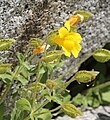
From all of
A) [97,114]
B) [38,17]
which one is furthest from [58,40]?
[97,114]

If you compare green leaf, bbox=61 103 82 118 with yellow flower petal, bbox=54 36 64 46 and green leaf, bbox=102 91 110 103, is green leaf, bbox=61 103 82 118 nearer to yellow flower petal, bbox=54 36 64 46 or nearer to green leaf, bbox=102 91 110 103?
yellow flower petal, bbox=54 36 64 46

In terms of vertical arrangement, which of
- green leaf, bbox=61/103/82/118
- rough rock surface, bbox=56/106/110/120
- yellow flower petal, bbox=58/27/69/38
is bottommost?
rough rock surface, bbox=56/106/110/120

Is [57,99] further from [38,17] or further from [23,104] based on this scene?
[38,17]

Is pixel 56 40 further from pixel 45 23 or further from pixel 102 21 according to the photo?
pixel 102 21

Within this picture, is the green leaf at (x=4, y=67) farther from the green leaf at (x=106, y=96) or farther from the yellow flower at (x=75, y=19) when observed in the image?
the green leaf at (x=106, y=96)

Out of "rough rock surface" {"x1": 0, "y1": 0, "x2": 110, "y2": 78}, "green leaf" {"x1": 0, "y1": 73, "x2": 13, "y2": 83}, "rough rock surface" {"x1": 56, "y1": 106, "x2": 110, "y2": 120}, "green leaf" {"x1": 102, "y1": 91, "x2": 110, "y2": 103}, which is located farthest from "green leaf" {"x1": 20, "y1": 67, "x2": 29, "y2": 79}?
"green leaf" {"x1": 102, "y1": 91, "x2": 110, "y2": 103}

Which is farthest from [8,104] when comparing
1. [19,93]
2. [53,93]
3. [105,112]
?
[105,112]

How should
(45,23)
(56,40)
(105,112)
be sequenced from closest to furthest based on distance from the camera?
(56,40) → (45,23) → (105,112)

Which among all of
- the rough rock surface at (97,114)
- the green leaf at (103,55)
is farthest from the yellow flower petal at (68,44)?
the rough rock surface at (97,114)
